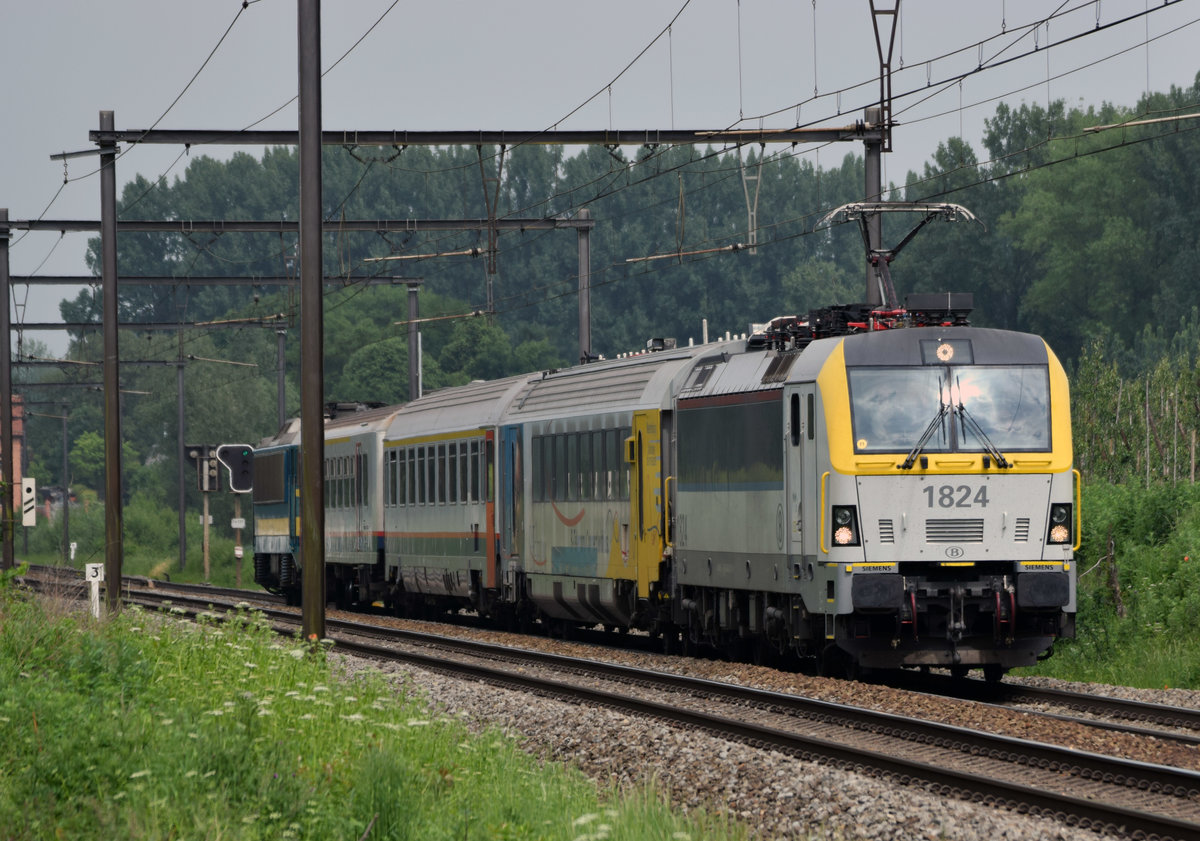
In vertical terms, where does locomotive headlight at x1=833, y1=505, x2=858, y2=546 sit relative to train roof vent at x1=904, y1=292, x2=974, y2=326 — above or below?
below

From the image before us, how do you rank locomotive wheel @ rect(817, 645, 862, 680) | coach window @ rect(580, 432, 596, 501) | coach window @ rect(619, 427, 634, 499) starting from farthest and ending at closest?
coach window @ rect(580, 432, 596, 501), coach window @ rect(619, 427, 634, 499), locomotive wheel @ rect(817, 645, 862, 680)

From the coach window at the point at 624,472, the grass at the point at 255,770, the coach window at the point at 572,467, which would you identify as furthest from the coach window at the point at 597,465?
the grass at the point at 255,770

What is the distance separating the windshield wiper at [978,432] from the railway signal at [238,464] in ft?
Result: 97.0

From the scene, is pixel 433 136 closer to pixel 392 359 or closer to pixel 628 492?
pixel 628 492

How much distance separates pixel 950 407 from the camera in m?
16.2

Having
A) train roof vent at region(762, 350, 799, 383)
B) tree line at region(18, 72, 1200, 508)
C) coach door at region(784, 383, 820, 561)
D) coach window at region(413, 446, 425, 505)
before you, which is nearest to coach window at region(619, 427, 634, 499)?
train roof vent at region(762, 350, 799, 383)

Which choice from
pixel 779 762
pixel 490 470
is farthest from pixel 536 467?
pixel 779 762

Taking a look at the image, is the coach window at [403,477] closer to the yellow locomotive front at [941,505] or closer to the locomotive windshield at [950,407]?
the yellow locomotive front at [941,505]

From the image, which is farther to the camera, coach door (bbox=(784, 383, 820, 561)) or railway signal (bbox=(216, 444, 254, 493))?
railway signal (bbox=(216, 444, 254, 493))

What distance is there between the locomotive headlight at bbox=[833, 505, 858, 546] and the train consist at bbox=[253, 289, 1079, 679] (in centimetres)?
2

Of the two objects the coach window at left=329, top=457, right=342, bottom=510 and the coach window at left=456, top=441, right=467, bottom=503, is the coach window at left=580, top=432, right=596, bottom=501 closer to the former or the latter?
the coach window at left=456, top=441, right=467, bottom=503

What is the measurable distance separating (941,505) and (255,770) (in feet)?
27.8

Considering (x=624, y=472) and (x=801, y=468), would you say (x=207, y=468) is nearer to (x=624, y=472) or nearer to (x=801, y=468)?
(x=624, y=472)

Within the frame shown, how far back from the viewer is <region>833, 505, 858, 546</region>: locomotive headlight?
15.9m
